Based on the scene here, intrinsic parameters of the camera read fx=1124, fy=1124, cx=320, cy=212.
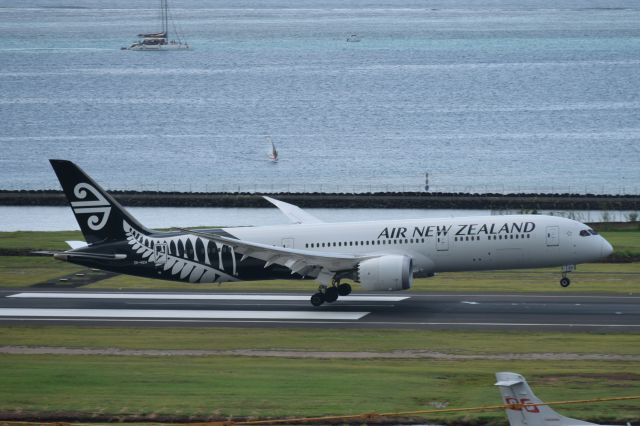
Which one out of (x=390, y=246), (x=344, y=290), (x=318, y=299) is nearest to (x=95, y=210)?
(x=318, y=299)

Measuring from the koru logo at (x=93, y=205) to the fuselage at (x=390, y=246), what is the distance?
1147mm

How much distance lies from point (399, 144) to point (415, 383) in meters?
125

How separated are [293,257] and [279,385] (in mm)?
14351

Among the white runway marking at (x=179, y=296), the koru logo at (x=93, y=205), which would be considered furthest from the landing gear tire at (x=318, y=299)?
the koru logo at (x=93, y=205)

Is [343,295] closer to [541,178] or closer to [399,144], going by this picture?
[541,178]

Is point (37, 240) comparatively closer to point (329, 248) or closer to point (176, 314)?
point (176, 314)

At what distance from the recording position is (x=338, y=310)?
48312 mm

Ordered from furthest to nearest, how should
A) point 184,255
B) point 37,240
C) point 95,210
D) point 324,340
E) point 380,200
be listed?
1. point 380,200
2. point 37,240
3. point 95,210
4. point 184,255
5. point 324,340

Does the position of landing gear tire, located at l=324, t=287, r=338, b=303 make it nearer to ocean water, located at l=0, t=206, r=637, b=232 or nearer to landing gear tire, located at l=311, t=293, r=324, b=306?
landing gear tire, located at l=311, t=293, r=324, b=306

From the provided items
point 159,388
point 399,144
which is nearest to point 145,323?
point 159,388

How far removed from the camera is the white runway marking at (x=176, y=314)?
46969 millimetres

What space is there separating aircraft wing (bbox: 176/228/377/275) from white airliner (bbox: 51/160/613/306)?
0.14 ft

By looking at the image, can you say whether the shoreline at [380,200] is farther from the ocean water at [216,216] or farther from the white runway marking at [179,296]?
the white runway marking at [179,296]

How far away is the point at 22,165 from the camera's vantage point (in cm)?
14262
